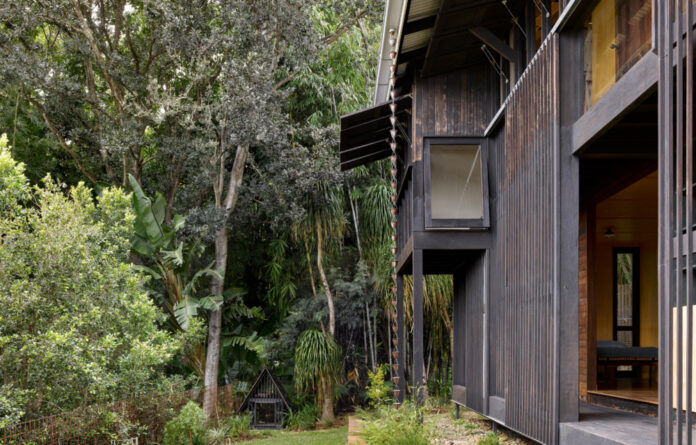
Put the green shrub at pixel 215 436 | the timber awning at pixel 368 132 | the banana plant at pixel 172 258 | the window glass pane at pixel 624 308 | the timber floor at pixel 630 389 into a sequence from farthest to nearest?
the banana plant at pixel 172 258, the green shrub at pixel 215 436, the timber awning at pixel 368 132, the window glass pane at pixel 624 308, the timber floor at pixel 630 389

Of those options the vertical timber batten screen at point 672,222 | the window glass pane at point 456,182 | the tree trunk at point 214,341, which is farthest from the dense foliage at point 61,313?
the vertical timber batten screen at point 672,222

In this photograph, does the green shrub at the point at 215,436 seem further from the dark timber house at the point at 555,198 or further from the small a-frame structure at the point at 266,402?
the dark timber house at the point at 555,198

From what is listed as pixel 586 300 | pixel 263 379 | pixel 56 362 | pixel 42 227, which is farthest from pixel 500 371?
pixel 263 379

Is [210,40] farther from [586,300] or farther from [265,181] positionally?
[586,300]

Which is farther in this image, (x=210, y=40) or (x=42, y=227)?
(x=210, y=40)

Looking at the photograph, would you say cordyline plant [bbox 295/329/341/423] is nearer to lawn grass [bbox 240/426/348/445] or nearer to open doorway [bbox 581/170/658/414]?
lawn grass [bbox 240/426/348/445]

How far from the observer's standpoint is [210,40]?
48.2 ft

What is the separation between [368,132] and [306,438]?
20.0 feet

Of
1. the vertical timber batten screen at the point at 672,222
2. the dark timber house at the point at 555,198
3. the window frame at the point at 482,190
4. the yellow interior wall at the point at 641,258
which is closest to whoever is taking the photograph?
the vertical timber batten screen at the point at 672,222

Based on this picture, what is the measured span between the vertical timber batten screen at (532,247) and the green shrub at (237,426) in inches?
311

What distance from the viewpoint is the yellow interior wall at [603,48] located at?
16.2 ft

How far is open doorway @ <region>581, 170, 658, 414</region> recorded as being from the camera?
27.0ft

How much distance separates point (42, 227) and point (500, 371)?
5.87 metres

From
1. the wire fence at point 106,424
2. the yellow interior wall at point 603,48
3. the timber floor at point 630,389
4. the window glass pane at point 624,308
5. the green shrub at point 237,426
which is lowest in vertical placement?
the green shrub at point 237,426
